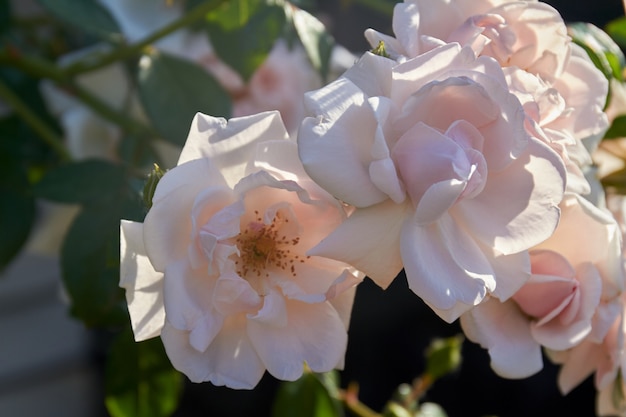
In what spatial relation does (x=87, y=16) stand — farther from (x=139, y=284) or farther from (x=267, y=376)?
(x=267, y=376)

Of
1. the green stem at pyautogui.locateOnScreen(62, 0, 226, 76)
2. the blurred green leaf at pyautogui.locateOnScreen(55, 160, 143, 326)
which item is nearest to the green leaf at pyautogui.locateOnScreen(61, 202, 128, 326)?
the blurred green leaf at pyautogui.locateOnScreen(55, 160, 143, 326)

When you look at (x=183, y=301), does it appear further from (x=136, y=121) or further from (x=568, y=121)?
(x=136, y=121)

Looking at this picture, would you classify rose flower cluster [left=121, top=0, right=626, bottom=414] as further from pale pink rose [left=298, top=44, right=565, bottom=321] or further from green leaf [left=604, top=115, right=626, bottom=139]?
green leaf [left=604, top=115, right=626, bottom=139]

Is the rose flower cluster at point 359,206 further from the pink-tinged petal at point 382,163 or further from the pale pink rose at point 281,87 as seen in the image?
the pale pink rose at point 281,87

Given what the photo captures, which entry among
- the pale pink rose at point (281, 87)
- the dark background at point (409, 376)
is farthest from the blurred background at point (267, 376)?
the pale pink rose at point (281, 87)

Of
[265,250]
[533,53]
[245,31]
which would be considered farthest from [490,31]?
[245,31]
